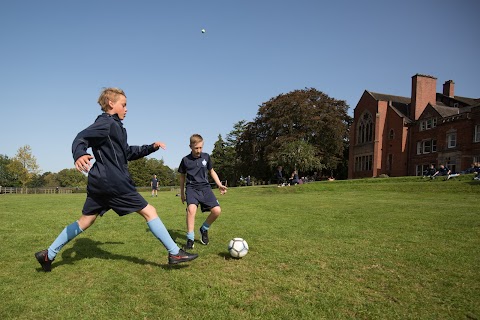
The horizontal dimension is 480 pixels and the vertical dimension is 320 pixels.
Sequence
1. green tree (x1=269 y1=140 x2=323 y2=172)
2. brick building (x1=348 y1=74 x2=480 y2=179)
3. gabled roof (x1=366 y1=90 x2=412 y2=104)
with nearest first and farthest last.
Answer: brick building (x1=348 y1=74 x2=480 y2=179) → green tree (x1=269 y1=140 x2=323 y2=172) → gabled roof (x1=366 y1=90 x2=412 y2=104)

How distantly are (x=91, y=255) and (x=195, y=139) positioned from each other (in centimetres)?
272

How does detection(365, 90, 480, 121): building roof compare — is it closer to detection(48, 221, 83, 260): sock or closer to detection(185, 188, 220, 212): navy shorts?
detection(185, 188, 220, 212): navy shorts

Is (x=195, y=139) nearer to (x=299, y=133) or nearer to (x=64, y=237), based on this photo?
(x=64, y=237)

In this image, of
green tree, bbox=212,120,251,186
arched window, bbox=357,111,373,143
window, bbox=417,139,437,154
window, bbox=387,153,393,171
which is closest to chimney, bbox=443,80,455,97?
window, bbox=417,139,437,154

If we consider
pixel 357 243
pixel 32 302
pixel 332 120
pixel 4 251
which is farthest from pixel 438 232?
pixel 332 120

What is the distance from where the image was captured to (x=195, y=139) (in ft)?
20.6

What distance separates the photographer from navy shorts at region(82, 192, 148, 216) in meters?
4.47

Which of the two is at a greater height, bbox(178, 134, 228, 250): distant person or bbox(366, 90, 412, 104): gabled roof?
bbox(366, 90, 412, 104): gabled roof

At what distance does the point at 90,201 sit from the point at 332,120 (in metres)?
48.3

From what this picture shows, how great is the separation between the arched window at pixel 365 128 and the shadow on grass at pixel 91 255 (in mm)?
49879

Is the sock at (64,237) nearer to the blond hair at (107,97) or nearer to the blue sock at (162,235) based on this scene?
the blue sock at (162,235)

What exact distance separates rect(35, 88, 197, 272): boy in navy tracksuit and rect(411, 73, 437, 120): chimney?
161ft

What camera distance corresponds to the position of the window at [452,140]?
39241mm

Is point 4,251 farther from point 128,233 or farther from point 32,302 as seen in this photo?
point 32,302
